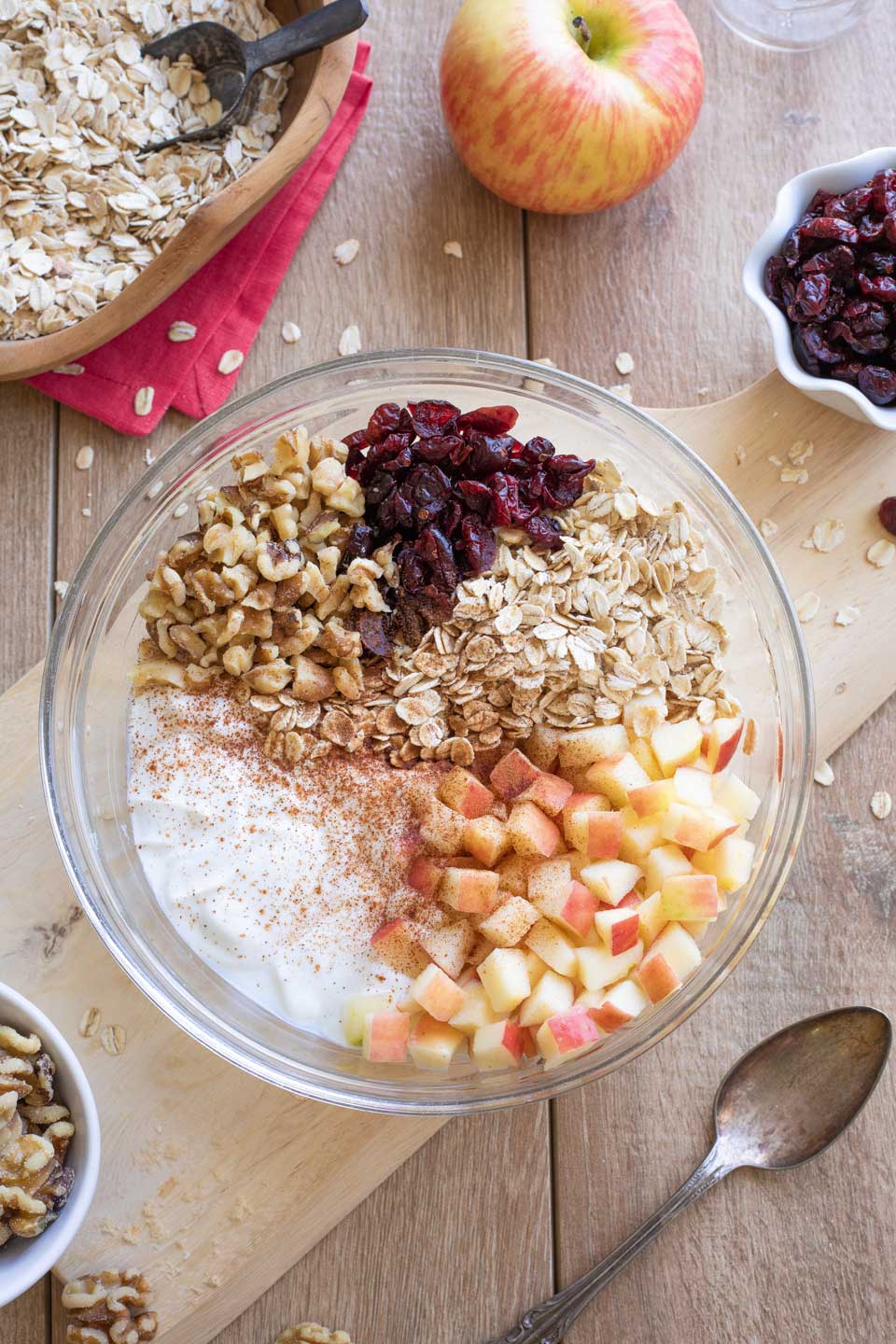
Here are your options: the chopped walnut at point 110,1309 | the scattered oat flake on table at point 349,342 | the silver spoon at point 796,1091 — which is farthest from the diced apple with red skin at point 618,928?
the scattered oat flake on table at point 349,342

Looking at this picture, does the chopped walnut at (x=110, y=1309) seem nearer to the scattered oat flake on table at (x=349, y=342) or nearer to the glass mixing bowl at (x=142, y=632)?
the glass mixing bowl at (x=142, y=632)

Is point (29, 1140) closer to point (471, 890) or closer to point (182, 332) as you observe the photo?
point (471, 890)

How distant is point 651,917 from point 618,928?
7cm

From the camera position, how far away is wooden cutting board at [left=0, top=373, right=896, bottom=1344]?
148 centimetres

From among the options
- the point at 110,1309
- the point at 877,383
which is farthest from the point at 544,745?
the point at 110,1309

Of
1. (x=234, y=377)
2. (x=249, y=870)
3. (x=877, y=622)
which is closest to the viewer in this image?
(x=249, y=870)

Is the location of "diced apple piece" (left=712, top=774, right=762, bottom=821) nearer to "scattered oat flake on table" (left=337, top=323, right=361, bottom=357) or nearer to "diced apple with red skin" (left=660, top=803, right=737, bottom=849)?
"diced apple with red skin" (left=660, top=803, right=737, bottom=849)

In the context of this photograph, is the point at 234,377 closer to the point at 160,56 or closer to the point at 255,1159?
the point at 160,56

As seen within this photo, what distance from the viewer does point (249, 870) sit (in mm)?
1424

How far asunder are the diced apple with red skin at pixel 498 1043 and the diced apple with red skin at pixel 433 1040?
3 cm

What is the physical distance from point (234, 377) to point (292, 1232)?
1212 millimetres

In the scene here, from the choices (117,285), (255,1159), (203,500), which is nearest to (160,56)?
(117,285)

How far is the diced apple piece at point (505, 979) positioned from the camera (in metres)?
1.35

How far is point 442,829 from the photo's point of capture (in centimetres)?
142
